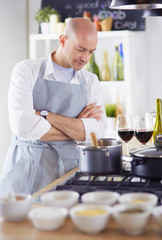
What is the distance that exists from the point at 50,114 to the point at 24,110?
7.0 inches

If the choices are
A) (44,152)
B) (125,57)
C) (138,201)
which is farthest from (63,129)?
(125,57)

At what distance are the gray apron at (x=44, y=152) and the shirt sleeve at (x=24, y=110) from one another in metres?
0.08

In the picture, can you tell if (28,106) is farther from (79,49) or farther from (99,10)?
(99,10)

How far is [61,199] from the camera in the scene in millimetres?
1655

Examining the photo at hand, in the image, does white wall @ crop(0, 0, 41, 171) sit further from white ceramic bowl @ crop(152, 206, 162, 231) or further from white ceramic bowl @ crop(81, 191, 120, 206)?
white ceramic bowl @ crop(152, 206, 162, 231)

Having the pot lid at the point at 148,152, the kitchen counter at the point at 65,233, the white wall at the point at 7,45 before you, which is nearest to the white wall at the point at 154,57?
the white wall at the point at 7,45

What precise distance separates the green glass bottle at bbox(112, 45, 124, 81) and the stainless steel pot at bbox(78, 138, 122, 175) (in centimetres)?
292

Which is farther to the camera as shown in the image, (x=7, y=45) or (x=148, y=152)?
(x=7, y=45)

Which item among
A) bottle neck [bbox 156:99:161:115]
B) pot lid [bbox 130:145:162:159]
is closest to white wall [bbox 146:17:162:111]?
bottle neck [bbox 156:99:161:115]

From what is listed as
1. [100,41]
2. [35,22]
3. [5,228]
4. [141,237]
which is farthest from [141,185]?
[35,22]

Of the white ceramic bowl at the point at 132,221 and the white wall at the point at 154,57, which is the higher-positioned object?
the white wall at the point at 154,57

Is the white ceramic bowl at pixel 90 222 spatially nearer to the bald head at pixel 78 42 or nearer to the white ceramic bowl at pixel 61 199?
the white ceramic bowl at pixel 61 199

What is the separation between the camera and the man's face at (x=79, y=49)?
2.61 meters

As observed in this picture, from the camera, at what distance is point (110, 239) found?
135 centimetres
